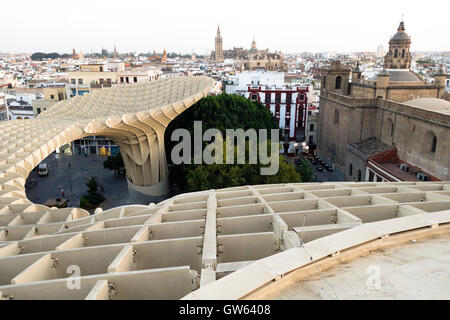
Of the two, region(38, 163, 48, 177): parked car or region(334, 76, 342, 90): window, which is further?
region(334, 76, 342, 90): window

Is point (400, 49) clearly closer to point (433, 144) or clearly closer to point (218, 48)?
point (433, 144)

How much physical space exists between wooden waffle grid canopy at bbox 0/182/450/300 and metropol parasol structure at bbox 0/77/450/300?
0.09 ft

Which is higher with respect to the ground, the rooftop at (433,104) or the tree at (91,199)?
the rooftop at (433,104)

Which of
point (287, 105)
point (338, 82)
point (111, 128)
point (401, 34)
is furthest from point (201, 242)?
point (401, 34)

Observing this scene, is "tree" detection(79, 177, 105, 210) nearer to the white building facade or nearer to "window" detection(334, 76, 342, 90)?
the white building facade

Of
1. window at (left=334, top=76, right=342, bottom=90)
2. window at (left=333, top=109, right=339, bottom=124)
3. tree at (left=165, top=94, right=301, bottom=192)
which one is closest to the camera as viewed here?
tree at (left=165, top=94, right=301, bottom=192)

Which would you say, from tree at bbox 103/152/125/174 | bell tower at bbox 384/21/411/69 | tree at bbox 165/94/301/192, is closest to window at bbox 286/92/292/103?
tree at bbox 165/94/301/192

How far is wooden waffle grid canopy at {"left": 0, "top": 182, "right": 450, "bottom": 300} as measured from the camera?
651 cm

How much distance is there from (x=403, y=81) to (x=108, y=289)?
38.4m

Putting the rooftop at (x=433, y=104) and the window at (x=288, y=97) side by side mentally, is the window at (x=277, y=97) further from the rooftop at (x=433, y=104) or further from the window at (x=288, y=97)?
the rooftop at (x=433, y=104)

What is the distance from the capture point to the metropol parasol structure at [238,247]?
233 inches

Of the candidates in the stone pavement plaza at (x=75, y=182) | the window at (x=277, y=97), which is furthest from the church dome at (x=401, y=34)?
the stone pavement plaza at (x=75, y=182)

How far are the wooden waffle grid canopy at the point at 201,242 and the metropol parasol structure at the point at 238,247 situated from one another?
3cm

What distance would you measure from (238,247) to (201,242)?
91cm
